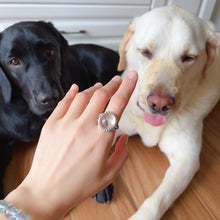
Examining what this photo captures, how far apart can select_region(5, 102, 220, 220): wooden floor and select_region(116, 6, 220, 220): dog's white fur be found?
9 cm

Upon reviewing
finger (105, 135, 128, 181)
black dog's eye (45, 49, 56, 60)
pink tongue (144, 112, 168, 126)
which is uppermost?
black dog's eye (45, 49, 56, 60)

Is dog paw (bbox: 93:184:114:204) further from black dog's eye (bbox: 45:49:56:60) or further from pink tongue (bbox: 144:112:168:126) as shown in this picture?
black dog's eye (bbox: 45:49:56:60)

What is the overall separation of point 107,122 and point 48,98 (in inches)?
19.1

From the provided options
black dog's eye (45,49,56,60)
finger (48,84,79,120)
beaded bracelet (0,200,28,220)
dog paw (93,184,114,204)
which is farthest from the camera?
black dog's eye (45,49,56,60)

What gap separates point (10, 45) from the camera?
838mm

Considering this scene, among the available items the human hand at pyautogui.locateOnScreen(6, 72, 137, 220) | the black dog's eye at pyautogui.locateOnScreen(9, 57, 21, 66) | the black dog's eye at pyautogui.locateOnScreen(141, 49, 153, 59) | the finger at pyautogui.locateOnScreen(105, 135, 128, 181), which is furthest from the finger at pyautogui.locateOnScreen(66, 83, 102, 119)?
the black dog's eye at pyautogui.locateOnScreen(9, 57, 21, 66)

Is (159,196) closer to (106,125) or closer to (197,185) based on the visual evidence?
(197,185)

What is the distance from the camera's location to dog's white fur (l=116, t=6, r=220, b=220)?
2.32ft

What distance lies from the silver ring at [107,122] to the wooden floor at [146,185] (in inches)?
20.2

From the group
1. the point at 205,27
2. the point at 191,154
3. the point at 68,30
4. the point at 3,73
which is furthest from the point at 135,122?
the point at 68,30

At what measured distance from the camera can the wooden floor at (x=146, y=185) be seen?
802 millimetres

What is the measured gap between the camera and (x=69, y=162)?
443 millimetres

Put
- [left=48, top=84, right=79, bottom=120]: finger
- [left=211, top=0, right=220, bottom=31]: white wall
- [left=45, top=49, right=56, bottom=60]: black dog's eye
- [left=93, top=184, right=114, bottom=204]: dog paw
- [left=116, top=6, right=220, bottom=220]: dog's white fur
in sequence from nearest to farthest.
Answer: [left=48, top=84, right=79, bottom=120]: finger < [left=116, top=6, right=220, bottom=220]: dog's white fur < [left=93, top=184, right=114, bottom=204]: dog paw < [left=45, top=49, right=56, bottom=60]: black dog's eye < [left=211, top=0, right=220, bottom=31]: white wall

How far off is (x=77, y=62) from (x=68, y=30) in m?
0.40
